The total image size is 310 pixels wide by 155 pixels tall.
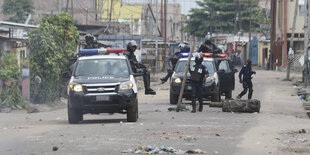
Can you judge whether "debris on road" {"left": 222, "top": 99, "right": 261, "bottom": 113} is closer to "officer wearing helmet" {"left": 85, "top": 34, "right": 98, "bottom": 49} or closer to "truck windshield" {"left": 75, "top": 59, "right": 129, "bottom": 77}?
"officer wearing helmet" {"left": 85, "top": 34, "right": 98, "bottom": 49}

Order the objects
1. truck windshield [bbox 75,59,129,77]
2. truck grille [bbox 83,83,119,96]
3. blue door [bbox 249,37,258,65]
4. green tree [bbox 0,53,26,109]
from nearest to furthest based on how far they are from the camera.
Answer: truck grille [bbox 83,83,119,96], truck windshield [bbox 75,59,129,77], green tree [bbox 0,53,26,109], blue door [bbox 249,37,258,65]

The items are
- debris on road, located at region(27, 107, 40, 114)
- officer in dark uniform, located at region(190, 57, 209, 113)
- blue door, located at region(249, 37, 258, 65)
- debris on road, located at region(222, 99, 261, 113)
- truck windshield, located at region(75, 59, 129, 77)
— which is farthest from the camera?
blue door, located at region(249, 37, 258, 65)

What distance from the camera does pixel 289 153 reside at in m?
11.4

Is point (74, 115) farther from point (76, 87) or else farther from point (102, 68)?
point (102, 68)

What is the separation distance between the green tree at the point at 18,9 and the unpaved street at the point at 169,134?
42262 mm

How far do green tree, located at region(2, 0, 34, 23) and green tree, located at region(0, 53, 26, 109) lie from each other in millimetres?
39158

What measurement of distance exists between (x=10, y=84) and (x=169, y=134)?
35.5 feet

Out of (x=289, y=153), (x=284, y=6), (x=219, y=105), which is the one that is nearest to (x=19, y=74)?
(x=219, y=105)

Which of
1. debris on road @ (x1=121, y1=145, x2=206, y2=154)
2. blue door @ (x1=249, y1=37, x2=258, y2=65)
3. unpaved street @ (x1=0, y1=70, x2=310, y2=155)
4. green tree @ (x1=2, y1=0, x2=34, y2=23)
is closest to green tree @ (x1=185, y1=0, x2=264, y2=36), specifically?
blue door @ (x1=249, y1=37, x2=258, y2=65)

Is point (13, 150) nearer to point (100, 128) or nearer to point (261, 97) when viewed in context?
point (100, 128)

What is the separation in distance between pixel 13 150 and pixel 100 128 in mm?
3930

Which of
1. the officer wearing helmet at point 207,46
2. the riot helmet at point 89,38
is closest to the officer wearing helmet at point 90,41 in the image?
the riot helmet at point 89,38

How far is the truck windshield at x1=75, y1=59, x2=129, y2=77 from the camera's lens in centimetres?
1775

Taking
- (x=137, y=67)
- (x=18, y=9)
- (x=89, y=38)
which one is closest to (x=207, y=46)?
(x=137, y=67)
